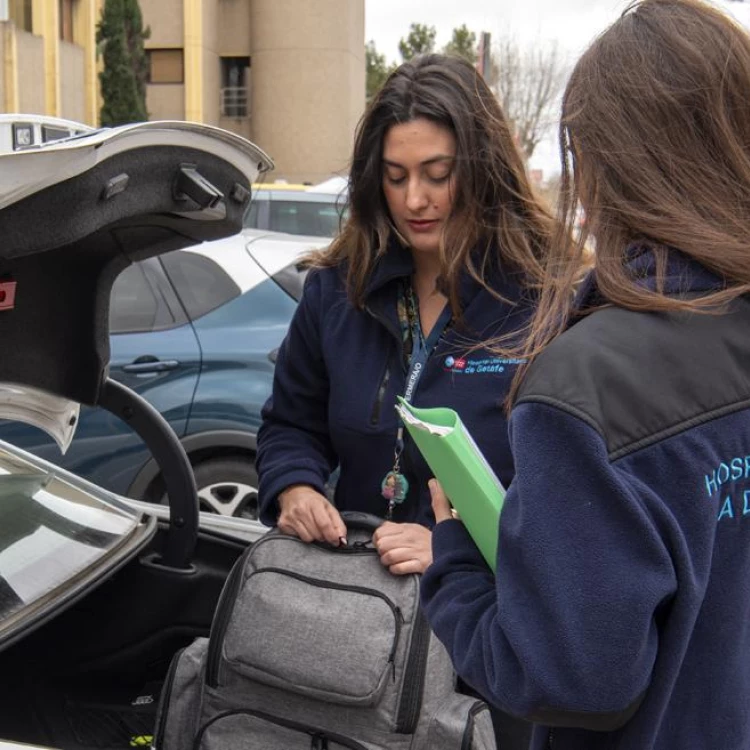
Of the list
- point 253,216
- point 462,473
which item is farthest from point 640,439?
point 253,216

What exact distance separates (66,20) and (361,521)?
26.1 metres

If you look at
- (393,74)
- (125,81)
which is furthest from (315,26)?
(393,74)

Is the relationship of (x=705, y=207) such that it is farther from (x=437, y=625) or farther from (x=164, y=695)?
(x=164, y=695)

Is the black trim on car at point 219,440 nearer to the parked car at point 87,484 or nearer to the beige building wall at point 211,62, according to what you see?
the parked car at point 87,484

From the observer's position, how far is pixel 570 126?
1356 mm

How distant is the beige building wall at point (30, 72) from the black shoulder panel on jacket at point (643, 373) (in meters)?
21.7

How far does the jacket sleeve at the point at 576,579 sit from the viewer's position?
1.16 metres

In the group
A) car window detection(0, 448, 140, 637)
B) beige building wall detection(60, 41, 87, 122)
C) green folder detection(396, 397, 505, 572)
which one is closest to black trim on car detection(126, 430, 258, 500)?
car window detection(0, 448, 140, 637)

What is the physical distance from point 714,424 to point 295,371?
146 centimetres

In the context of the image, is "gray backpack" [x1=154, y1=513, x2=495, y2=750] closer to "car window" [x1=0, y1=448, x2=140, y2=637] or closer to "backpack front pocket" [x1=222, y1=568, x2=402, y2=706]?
"backpack front pocket" [x1=222, y1=568, x2=402, y2=706]

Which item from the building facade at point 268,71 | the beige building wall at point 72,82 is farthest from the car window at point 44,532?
the building facade at point 268,71

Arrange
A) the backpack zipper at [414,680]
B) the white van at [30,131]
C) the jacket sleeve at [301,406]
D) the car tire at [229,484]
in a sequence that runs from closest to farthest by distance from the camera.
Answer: the white van at [30,131]
the backpack zipper at [414,680]
the jacket sleeve at [301,406]
the car tire at [229,484]

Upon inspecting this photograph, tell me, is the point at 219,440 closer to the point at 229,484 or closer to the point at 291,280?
the point at 229,484

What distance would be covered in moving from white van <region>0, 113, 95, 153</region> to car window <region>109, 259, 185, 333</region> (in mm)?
3094
